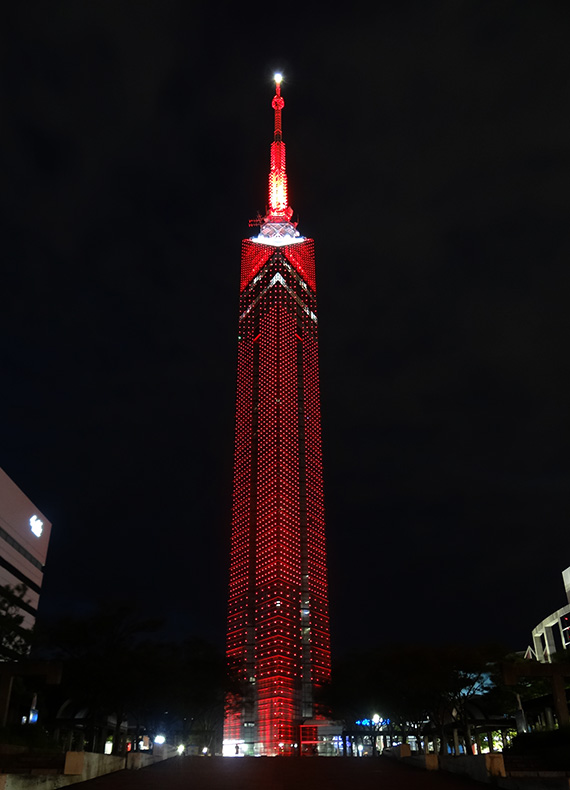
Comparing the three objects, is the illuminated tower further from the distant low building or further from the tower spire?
the distant low building

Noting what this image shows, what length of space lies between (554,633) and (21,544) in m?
75.0

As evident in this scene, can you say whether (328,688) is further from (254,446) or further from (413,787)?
(254,446)

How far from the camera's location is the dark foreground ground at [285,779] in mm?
25969

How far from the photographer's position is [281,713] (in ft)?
527

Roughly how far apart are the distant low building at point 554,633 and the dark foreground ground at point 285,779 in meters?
66.0

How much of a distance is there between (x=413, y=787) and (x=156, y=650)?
29720mm

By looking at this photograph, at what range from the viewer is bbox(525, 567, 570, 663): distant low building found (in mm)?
96312

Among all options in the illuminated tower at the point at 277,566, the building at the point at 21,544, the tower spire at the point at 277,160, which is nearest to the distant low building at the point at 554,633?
the building at the point at 21,544

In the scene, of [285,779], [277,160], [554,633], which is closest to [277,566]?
[554,633]

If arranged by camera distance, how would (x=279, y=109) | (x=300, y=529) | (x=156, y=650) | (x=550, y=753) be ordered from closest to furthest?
(x=550, y=753) → (x=156, y=650) → (x=279, y=109) → (x=300, y=529)

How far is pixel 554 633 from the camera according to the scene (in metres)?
103

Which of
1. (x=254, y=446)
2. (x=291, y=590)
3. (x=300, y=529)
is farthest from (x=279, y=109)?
(x=291, y=590)

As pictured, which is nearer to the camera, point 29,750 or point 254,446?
point 29,750

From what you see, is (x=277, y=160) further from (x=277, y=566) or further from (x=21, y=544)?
(x=21, y=544)
